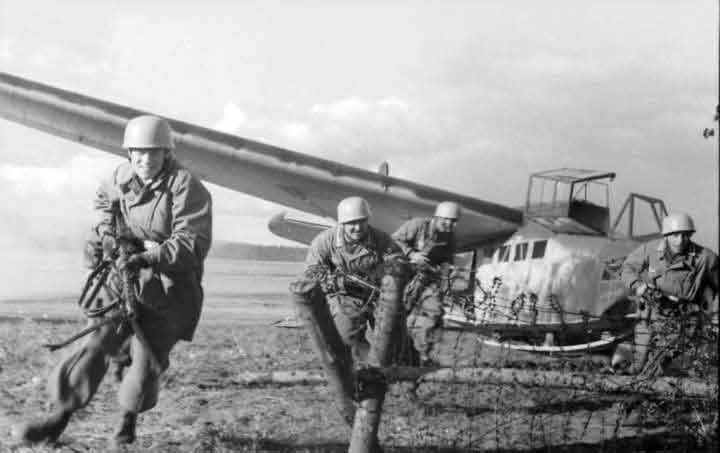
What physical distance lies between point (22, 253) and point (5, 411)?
95.9 inches

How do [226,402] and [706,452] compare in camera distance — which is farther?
[226,402]

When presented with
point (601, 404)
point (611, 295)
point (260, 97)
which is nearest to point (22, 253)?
point (601, 404)

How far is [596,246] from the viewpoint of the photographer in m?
10.4

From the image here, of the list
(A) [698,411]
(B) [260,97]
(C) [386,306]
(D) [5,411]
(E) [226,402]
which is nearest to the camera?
(C) [386,306]

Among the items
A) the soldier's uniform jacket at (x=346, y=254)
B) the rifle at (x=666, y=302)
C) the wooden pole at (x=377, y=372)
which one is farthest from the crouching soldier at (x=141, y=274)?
the rifle at (x=666, y=302)

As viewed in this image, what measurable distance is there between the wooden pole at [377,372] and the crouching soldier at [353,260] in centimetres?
110

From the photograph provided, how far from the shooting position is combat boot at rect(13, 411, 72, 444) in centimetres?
411

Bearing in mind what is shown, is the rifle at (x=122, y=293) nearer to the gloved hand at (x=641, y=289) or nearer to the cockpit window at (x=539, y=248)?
the gloved hand at (x=641, y=289)

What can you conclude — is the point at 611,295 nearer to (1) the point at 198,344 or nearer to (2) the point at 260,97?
(1) the point at 198,344

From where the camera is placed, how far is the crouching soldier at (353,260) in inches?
223

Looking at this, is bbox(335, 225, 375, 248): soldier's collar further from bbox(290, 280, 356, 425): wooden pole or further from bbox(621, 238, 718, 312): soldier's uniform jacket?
bbox(621, 238, 718, 312): soldier's uniform jacket

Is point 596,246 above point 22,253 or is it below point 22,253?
above

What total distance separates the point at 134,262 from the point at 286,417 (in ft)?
7.10

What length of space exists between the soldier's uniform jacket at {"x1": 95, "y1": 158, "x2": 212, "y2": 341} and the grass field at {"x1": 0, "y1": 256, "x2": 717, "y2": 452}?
0.76 meters
